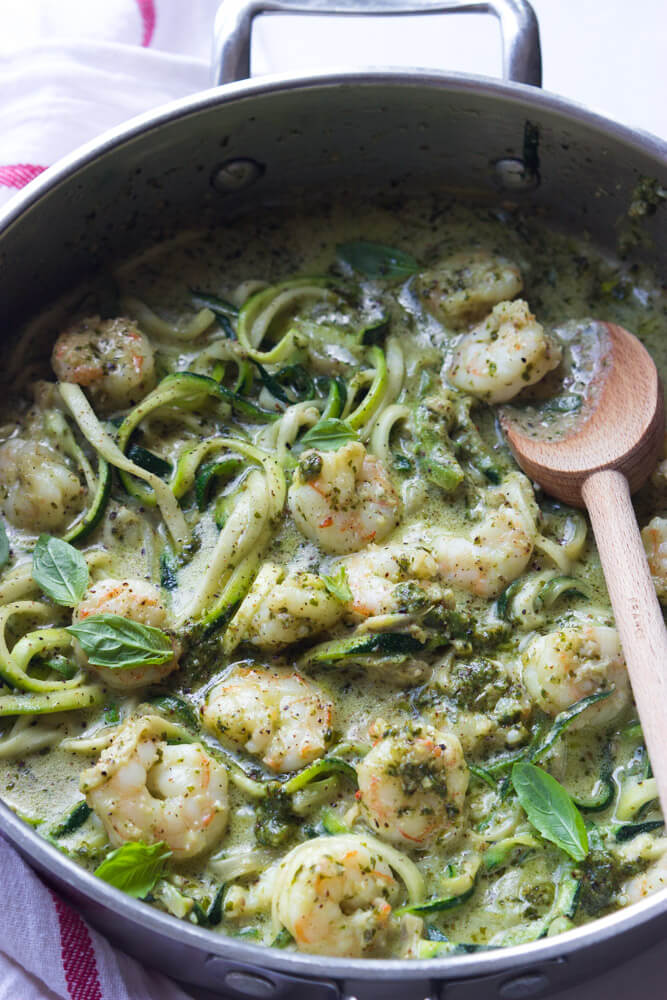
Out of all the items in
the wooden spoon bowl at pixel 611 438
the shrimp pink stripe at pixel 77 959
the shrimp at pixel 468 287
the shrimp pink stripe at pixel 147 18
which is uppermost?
the shrimp pink stripe at pixel 147 18

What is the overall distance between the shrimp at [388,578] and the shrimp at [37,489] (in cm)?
96

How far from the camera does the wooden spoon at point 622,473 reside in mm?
3072

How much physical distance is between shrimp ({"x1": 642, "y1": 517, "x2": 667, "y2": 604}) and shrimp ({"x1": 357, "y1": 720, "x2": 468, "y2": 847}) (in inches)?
33.8

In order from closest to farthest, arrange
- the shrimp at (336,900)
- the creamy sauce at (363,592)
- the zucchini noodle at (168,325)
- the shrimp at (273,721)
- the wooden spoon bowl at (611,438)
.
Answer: the shrimp at (336,900) < the creamy sauce at (363,592) < the shrimp at (273,721) < the wooden spoon bowl at (611,438) < the zucchini noodle at (168,325)

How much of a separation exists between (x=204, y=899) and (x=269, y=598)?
860 mm

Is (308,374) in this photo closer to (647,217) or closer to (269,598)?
(269,598)

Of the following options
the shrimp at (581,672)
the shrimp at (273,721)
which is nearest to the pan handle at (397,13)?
the shrimp at (581,672)

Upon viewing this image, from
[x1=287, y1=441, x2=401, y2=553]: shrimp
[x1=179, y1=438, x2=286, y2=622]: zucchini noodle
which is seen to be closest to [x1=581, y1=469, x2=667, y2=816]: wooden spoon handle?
[x1=287, y1=441, x2=401, y2=553]: shrimp

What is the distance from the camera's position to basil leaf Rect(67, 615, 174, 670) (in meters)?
3.26

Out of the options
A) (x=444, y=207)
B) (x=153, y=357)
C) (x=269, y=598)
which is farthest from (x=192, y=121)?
(x=269, y=598)

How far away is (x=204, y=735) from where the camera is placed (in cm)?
331

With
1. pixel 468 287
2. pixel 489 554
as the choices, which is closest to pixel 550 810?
pixel 489 554

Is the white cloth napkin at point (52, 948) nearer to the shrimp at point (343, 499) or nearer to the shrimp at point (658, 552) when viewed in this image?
the shrimp at point (343, 499)

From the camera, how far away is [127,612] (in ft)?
10.9
